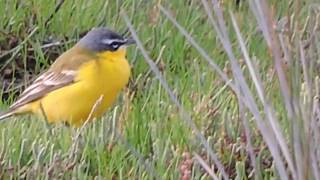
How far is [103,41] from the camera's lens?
6242 millimetres

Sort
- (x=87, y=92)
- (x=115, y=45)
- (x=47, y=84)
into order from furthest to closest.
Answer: (x=115, y=45) → (x=47, y=84) → (x=87, y=92)

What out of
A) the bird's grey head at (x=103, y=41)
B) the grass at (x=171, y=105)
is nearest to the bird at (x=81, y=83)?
the bird's grey head at (x=103, y=41)

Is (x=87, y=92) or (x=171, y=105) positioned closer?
(x=171, y=105)

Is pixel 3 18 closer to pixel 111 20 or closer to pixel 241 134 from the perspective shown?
pixel 111 20

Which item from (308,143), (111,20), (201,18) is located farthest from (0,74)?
(308,143)

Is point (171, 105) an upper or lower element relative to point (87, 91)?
lower

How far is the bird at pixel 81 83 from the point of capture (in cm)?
585

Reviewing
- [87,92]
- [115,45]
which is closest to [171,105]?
[87,92]

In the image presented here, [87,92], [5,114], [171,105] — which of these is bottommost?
[171,105]

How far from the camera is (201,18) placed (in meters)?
6.96

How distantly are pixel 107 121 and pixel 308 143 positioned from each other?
7.92ft

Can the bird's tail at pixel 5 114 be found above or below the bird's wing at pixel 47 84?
above

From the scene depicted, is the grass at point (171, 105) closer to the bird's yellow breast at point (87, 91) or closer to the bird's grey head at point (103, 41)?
the bird's yellow breast at point (87, 91)

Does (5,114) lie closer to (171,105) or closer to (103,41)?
(103,41)
